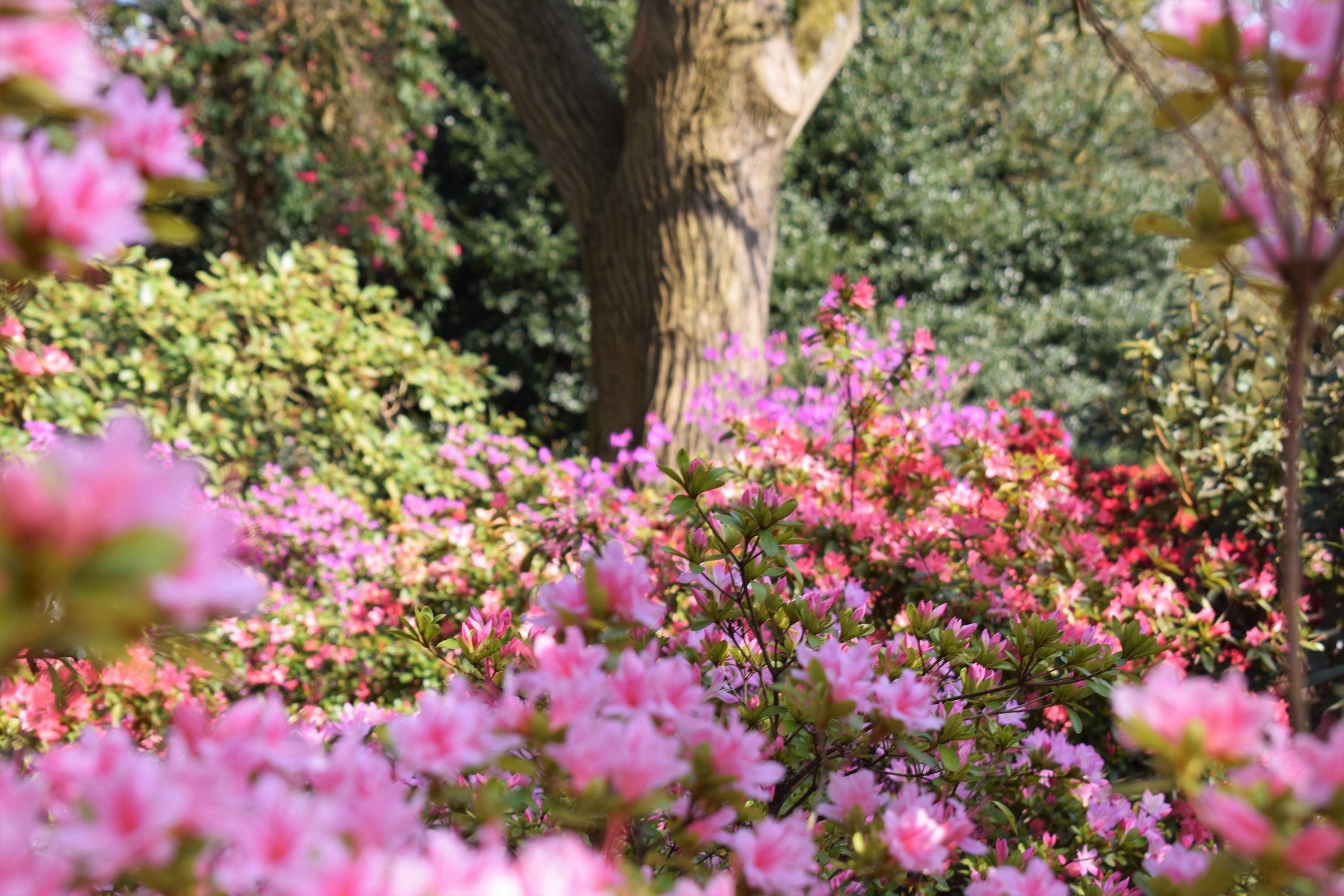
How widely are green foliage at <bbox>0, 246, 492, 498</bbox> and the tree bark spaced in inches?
45.1

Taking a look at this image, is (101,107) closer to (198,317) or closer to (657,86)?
(657,86)

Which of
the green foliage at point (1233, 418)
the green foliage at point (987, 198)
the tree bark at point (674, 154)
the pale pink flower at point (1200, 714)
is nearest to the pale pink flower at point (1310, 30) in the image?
the pale pink flower at point (1200, 714)

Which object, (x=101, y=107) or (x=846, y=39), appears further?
(x=846, y=39)

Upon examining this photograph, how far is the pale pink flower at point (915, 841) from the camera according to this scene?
755 millimetres

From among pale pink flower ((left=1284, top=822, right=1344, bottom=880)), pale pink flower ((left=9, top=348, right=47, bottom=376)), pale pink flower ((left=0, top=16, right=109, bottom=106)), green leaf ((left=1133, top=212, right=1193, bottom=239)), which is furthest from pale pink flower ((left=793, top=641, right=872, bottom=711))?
pale pink flower ((left=9, top=348, right=47, bottom=376))

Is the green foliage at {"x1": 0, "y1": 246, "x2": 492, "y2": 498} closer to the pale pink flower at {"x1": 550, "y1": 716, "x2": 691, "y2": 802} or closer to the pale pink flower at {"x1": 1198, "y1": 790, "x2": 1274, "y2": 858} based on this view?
the pale pink flower at {"x1": 550, "y1": 716, "x2": 691, "y2": 802}

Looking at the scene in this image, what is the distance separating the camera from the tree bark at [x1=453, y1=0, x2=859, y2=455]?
3.92 m

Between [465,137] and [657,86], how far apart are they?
156 inches

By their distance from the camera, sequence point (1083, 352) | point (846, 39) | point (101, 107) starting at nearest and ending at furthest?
point (101, 107) → point (846, 39) → point (1083, 352)

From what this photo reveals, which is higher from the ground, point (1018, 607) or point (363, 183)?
point (363, 183)

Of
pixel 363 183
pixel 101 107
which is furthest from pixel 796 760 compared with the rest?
pixel 363 183

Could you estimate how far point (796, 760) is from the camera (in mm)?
1077

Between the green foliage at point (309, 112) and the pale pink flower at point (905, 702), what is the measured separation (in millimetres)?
6678

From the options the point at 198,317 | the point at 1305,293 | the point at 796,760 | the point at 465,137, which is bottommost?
the point at 796,760
